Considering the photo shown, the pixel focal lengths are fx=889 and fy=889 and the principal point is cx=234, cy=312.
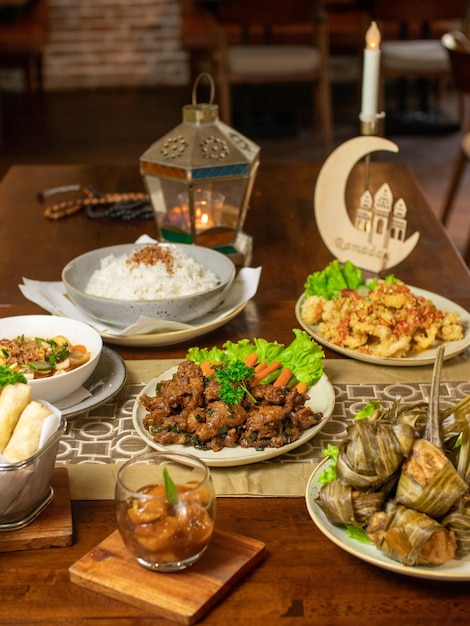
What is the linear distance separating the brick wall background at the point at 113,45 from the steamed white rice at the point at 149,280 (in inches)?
216

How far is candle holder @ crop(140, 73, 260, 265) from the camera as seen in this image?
1.95m

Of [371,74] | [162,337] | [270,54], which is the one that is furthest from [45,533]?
[270,54]

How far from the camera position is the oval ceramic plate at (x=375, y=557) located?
946mm

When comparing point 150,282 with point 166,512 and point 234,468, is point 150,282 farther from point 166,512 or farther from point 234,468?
point 166,512

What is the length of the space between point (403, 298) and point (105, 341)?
53 cm

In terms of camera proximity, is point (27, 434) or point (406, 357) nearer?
point (27, 434)

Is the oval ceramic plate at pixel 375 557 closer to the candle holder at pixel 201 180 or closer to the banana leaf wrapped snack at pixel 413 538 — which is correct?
the banana leaf wrapped snack at pixel 413 538

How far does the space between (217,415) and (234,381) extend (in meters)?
0.06

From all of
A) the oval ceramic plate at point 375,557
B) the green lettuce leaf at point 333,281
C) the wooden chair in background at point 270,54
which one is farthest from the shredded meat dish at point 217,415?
the wooden chair in background at point 270,54

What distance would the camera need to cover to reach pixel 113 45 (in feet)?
22.6

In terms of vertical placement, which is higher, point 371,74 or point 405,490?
point 371,74

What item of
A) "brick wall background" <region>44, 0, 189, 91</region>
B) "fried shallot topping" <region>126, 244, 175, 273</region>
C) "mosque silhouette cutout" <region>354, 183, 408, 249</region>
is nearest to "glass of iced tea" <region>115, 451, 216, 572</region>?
"fried shallot topping" <region>126, 244, 175, 273</region>

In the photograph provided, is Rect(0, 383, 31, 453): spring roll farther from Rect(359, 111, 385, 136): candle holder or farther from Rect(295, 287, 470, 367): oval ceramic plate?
Rect(359, 111, 385, 136): candle holder

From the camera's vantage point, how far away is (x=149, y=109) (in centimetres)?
650
